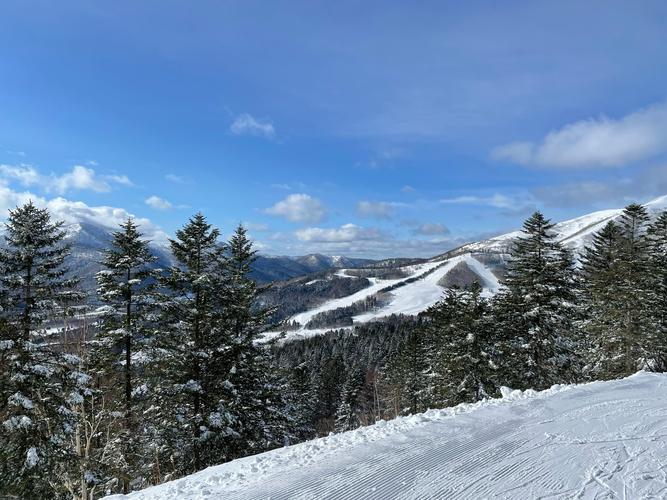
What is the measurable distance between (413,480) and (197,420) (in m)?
12.4

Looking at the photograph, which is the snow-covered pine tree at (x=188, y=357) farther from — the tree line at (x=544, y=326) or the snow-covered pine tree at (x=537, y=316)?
the snow-covered pine tree at (x=537, y=316)

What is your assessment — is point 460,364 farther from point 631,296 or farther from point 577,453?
point 577,453

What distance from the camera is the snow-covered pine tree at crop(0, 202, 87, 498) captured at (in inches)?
447

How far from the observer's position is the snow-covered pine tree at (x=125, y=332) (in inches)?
633

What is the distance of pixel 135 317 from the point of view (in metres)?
16.5

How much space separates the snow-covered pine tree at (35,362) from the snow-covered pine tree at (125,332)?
179 centimetres

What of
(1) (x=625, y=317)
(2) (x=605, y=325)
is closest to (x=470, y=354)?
(2) (x=605, y=325)

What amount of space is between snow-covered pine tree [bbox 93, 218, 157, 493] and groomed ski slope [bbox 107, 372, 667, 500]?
10.6 m

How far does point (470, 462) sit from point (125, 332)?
1379 cm

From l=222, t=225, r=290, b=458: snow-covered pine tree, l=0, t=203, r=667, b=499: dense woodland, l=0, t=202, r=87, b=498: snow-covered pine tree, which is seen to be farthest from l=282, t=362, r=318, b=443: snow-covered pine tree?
l=0, t=202, r=87, b=498: snow-covered pine tree

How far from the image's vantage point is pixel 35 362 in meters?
12.6

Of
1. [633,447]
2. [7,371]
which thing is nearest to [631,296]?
[633,447]

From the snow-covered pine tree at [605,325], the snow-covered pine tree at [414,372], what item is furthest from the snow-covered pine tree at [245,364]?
the snow-covered pine tree at [414,372]

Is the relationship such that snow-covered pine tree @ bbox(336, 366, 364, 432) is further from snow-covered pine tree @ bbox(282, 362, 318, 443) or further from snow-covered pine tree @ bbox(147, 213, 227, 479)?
snow-covered pine tree @ bbox(147, 213, 227, 479)
